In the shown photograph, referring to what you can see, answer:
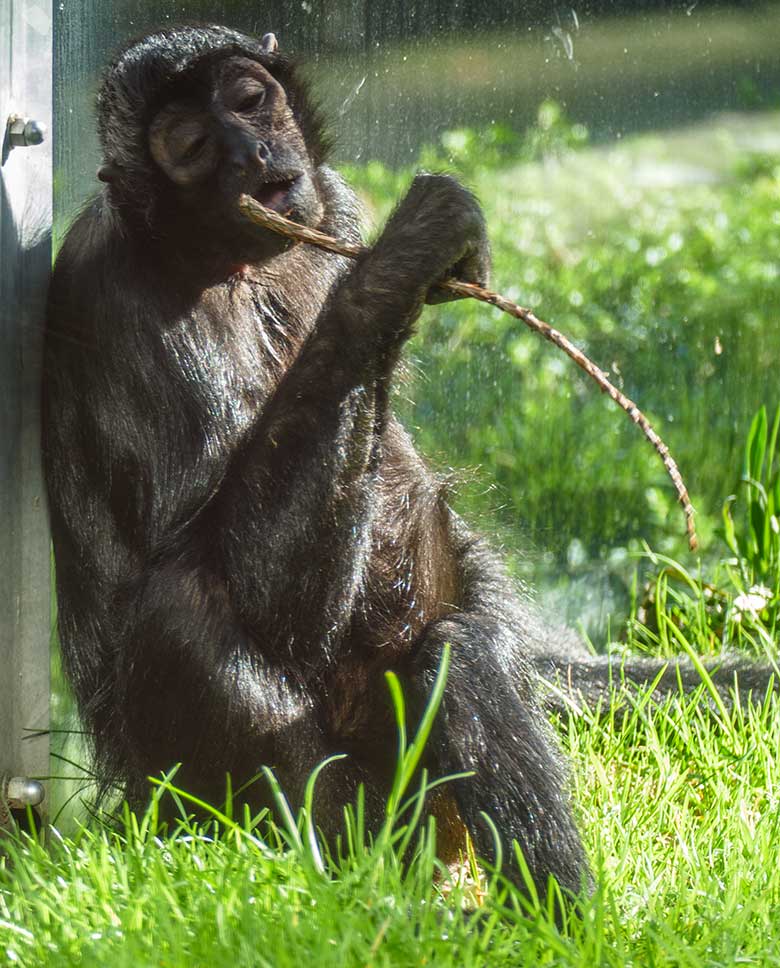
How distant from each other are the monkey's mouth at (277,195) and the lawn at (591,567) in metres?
1.11

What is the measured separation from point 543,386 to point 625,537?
77cm

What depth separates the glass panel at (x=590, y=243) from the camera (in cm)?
514

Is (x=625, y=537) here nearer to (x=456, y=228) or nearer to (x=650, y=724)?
(x=650, y=724)

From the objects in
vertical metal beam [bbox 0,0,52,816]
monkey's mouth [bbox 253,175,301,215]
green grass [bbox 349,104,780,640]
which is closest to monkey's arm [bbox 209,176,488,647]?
monkey's mouth [bbox 253,175,301,215]

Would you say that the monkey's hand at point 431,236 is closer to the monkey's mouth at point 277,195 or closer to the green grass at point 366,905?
the monkey's mouth at point 277,195

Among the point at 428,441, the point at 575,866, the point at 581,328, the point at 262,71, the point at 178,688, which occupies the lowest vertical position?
the point at 575,866

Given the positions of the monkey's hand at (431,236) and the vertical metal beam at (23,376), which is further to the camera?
the vertical metal beam at (23,376)

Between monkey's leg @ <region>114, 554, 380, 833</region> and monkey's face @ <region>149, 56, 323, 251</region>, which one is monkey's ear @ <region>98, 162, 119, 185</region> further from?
monkey's leg @ <region>114, 554, 380, 833</region>

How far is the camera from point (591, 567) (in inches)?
231

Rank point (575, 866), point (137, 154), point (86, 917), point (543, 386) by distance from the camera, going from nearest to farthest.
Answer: point (86, 917)
point (575, 866)
point (137, 154)
point (543, 386)

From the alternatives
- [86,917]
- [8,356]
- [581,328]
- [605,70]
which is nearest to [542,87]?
[605,70]

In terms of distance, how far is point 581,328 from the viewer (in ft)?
19.6

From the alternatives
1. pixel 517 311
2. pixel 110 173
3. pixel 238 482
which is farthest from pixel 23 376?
pixel 517 311

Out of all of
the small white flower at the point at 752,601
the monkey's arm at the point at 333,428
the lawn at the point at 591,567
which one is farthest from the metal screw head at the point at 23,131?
the small white flower at the point at 752,601
